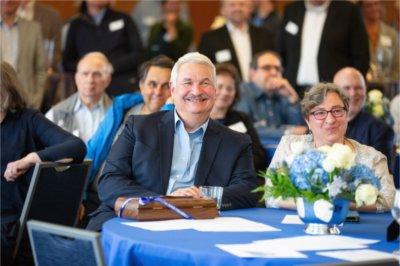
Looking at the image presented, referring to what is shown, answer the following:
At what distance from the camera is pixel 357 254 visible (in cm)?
357

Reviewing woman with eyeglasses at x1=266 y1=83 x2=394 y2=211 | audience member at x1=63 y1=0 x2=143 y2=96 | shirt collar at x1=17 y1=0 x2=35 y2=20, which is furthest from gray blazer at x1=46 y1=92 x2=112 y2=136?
shirt collar at x1=17 y1=0 x2=35 y2=20

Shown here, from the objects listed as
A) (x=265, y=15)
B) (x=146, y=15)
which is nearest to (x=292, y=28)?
(x=265, y=15)

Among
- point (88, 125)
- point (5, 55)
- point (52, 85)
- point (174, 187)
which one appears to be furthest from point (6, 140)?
point (52, 85)

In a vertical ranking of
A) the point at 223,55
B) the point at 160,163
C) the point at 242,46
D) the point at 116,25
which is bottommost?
the point at 160,163

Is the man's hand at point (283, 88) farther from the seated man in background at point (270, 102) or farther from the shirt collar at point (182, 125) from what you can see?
the shirt collar at point (182, 125)

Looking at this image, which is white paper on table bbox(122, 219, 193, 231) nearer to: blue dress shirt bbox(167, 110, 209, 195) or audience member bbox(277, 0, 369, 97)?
blue dress shirt bbox(167, 110, 209, 195)

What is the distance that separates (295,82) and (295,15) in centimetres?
70

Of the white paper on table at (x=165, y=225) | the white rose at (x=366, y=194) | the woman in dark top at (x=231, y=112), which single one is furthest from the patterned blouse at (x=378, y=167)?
the woman in dark top at (x=231, y=112)

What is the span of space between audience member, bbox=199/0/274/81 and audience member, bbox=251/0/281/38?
1.40 m

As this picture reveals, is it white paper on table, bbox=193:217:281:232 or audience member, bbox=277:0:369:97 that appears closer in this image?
white paper on table, bbox=193:217:281:232

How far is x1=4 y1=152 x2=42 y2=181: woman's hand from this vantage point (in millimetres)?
5414

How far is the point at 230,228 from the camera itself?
13.5 ft

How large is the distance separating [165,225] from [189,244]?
477mm

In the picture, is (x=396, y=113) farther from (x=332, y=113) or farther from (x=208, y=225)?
(x=208, y=225)
